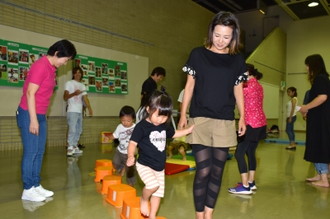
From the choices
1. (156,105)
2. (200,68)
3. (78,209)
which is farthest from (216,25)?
(78,209)

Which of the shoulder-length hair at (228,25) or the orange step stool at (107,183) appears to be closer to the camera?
the shoulder-length hair at (228,25)

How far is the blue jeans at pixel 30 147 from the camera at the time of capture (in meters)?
2.55

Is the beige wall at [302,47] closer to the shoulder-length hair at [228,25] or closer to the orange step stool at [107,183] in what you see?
the orange step stool at [107,183]

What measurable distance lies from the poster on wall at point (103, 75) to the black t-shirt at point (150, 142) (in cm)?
478

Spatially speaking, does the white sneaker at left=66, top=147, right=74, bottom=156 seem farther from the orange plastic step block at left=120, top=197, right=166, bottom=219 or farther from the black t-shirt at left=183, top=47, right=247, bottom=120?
the black t-shirt at left=183, top=47, right=247, bottom=120

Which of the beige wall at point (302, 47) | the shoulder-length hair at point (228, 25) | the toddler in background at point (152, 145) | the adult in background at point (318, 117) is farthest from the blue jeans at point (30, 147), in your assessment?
the beige wall at point (302, 47)

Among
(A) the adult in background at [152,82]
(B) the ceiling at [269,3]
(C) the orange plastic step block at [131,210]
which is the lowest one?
(C) the orange plastic step block at [131,210]

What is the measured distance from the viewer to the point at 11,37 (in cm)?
533

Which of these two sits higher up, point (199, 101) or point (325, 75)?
point (325, 75)

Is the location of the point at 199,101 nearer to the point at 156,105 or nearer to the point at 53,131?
the point at 156,105

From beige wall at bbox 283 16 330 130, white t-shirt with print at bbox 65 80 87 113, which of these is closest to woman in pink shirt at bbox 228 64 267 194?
white t-shirt with print at bbox 65 80 87 113

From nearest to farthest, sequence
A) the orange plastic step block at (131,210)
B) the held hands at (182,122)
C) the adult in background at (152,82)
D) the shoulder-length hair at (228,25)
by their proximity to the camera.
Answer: the shoulder-length hair at (228,25) → the held hands at (182,122) → the orange plastic step block at (131,210) → the adult in background at (152,82)

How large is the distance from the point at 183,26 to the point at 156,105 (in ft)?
27.6

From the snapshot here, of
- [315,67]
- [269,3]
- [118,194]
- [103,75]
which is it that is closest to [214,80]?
[118,194]
